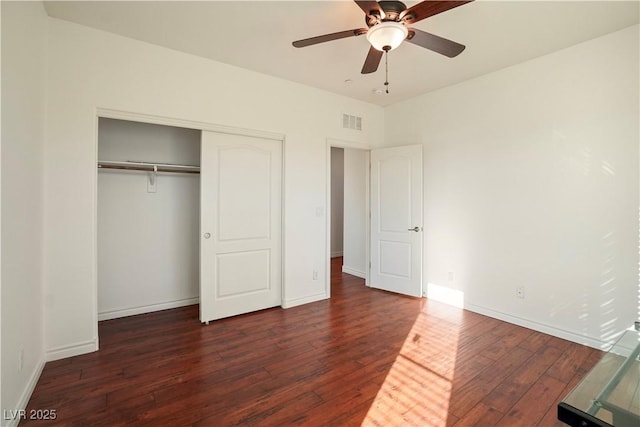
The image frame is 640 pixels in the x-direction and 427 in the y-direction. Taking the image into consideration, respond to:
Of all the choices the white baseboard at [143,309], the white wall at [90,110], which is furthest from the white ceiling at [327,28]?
the white baseboard at [143,309]

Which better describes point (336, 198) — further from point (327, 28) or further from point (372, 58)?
point (372, 58)

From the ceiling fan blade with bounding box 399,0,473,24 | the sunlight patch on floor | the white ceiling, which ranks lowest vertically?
the sunlight patch on floor

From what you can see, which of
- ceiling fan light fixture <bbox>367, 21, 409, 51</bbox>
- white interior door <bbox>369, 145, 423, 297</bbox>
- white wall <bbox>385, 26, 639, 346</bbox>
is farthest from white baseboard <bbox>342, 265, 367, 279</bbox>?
ceiling fan light fixture <bbox>367, 21, 409, 51</bbox>

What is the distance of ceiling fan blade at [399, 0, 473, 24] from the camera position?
5.71 feet

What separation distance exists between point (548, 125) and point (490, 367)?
240 cm

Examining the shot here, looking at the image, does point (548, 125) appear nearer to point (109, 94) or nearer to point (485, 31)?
point (485, 31)

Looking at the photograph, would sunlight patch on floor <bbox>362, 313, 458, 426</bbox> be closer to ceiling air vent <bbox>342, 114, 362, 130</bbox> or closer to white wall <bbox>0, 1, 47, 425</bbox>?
white wall <bbox>0, 1, 47, 425</bbox>

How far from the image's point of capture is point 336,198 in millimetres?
7121

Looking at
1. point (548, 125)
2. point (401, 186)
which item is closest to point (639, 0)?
point (548, 125)

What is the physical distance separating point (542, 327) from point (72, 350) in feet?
14.5

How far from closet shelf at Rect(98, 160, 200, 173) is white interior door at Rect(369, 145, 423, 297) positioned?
2592mm

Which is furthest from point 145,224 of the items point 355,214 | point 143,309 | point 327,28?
point 355,214

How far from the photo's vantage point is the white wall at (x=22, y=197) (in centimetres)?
165

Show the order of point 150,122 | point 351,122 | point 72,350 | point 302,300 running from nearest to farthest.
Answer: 1. point 72,350
2. point 150,122
3. point 302,300
4. point 351,122
